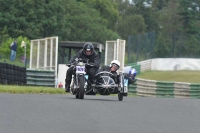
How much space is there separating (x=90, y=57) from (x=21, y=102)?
16.4 feet

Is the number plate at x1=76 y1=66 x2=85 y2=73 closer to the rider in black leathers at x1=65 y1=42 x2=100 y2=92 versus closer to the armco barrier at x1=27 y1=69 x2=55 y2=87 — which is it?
the rider in black leathers at x1=65 y1=42 x2=100 y2=92

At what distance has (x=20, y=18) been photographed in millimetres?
62219

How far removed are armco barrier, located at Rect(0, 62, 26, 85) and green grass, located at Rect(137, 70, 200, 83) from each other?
24.2 metres

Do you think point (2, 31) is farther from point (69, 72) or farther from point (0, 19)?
point (69, 72)

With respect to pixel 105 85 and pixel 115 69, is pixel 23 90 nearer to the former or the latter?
pixel 115 69

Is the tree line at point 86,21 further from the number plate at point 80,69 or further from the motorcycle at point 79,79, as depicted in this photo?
the number plate at point 80,69

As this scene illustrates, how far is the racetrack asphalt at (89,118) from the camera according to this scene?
10423 millimetres

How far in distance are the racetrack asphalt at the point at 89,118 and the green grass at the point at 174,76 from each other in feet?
121

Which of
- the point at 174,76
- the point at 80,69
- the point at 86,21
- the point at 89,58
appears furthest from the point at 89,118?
the point at 86,21

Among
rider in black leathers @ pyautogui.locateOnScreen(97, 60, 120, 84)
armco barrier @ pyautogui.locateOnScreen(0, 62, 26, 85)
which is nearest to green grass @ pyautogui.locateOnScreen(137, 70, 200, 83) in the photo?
armco barrier @ pyautogui.locateOnScreen(0, 62, 26, 85)

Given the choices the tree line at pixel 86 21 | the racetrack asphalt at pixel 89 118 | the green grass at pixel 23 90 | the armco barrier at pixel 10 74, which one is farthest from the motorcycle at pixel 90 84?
the tree line at pixel 86 21

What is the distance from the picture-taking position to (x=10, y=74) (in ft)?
85.9

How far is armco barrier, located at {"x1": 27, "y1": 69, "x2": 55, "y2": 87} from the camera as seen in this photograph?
99.3 ft

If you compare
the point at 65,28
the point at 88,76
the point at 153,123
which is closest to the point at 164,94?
the point at 88,76
